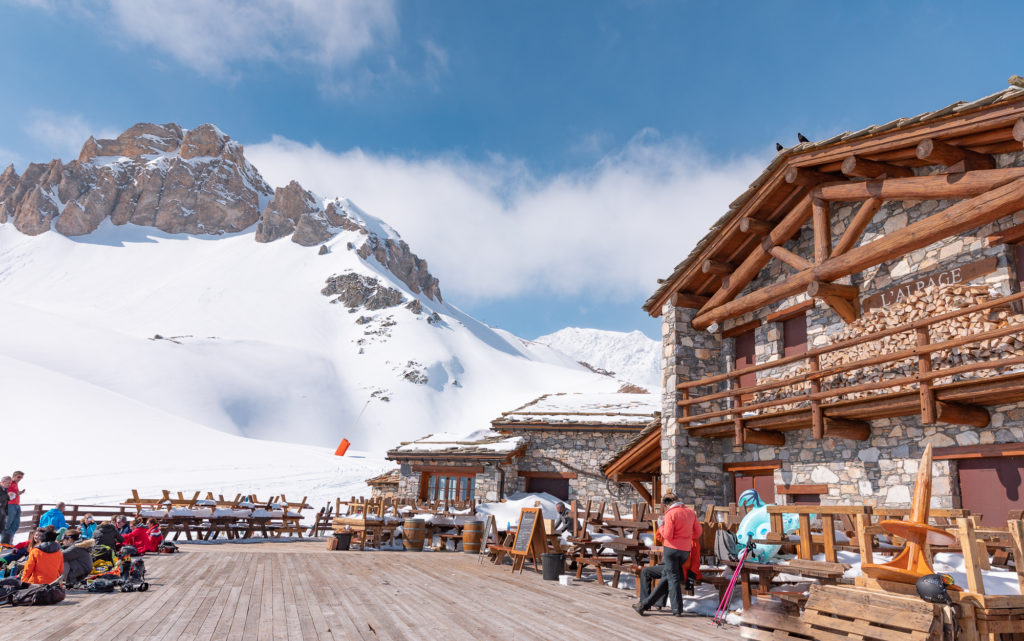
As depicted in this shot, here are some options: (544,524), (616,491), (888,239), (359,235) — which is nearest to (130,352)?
(359,235)

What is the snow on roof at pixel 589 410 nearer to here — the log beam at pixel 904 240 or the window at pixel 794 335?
the window at pixel 794 335

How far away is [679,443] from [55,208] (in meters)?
144

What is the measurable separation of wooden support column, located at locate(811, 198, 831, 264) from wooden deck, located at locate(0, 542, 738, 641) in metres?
7.15

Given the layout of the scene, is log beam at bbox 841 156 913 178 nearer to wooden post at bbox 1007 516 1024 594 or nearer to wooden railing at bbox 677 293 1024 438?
wooden railing at bbox 677 293 1024 438

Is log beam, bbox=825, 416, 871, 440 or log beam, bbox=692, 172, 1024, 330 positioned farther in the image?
log beam, bbox=825, 416, 871, 440

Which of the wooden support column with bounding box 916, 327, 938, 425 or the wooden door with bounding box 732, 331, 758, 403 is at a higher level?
the wooden door with bounding box 732, 331, 758, 403

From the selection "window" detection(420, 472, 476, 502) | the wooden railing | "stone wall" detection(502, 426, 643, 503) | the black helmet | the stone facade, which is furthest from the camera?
"window" detection(420, 472, 476, 502)

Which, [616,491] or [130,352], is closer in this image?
[616,491]

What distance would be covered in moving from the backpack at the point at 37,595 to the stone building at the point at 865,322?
10.7 metres

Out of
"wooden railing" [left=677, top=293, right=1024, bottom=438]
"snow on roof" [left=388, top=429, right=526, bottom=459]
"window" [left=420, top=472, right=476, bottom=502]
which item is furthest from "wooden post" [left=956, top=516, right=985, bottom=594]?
"window" [left=420, top=472, right=476, bottom=502]

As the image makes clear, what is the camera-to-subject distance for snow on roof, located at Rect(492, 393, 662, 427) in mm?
22391

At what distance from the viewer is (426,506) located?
2214cm

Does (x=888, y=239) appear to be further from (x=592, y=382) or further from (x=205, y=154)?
(x=205, y=154)

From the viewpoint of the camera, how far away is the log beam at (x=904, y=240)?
9.19 metres
